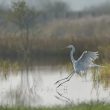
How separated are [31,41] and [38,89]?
7675mm

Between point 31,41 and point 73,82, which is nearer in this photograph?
point 73,82

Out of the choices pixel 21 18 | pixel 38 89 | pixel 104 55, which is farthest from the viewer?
pixel 21 18

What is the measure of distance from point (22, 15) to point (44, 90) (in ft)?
40.4

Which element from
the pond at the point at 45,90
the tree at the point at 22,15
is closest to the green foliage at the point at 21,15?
the tree at the point at 22,15

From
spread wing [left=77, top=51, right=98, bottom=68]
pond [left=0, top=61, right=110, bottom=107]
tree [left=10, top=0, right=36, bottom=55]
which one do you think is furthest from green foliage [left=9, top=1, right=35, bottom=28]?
spread wing [left=77, top=51, right=98, bottom=68]

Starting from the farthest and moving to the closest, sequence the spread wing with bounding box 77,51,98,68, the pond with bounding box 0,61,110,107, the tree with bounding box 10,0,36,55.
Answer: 1. the tree with bounding box 10,0,36,55
2. the spread wing with bounding box 77,51,98,68
3. the pond with bounding box 0,61,110,107

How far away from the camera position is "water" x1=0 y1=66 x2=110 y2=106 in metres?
10.2

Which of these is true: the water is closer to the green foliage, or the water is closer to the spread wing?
the spread wing

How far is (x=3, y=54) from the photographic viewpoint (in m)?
17.9

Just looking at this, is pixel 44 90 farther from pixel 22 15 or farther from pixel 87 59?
pixel 22 15

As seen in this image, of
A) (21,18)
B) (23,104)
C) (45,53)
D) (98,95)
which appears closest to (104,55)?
(45,53)

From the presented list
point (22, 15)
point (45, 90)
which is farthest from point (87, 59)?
point (22, 15)

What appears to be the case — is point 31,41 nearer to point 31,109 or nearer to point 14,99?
point 14,99

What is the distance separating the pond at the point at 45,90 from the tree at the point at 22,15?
339 inches
